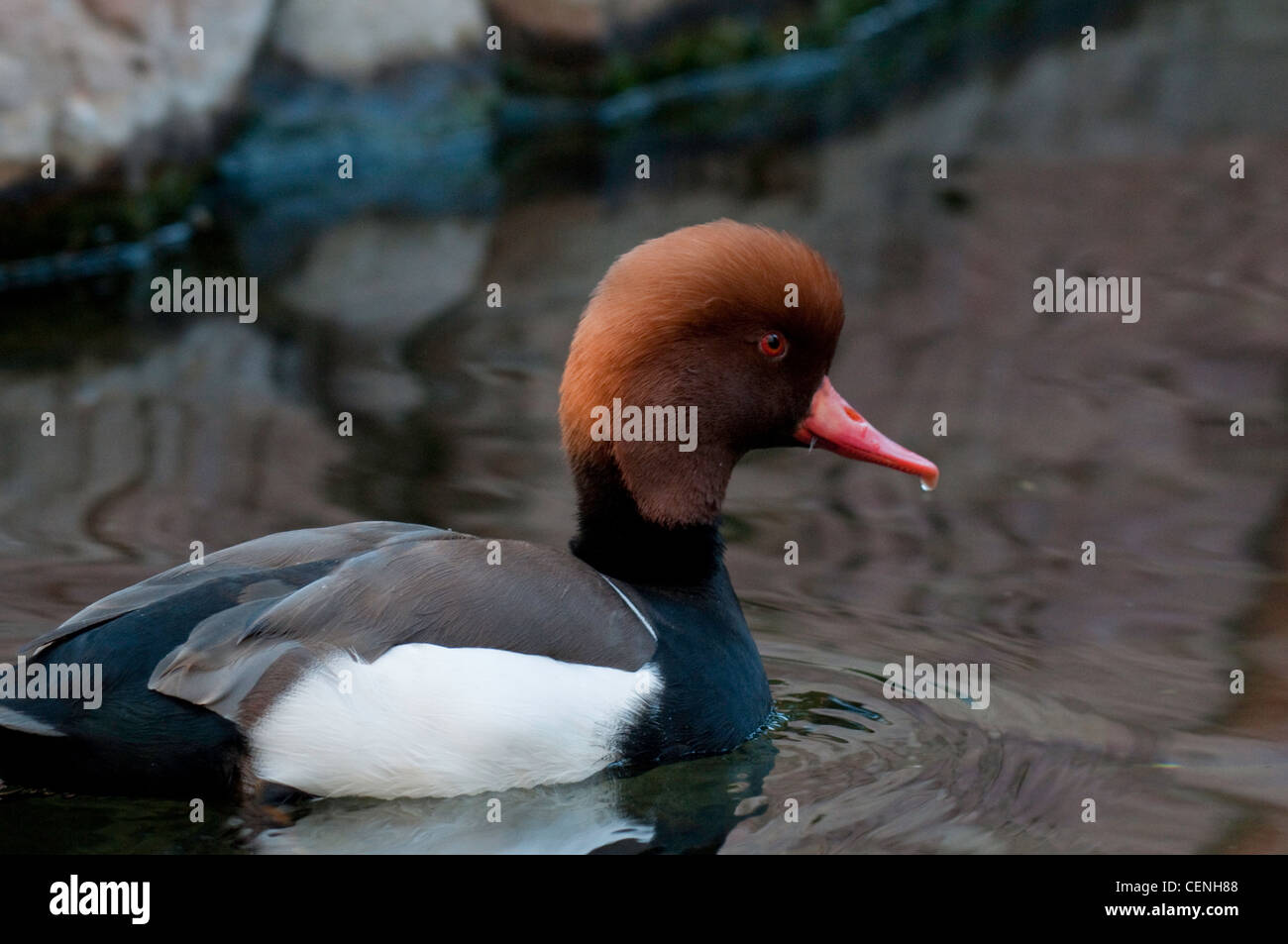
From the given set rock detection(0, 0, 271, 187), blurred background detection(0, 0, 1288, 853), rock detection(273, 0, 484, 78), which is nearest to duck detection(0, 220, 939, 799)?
blurred background detection(0, 0, 1288, 853)

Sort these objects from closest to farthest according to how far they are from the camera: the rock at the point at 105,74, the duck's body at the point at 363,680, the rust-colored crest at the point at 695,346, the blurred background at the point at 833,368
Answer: the duck's body at the point at 363,680, the rust-colored crest at the point at 695,346, the blurred background at the point at 833,368, the rock at the point at 105,74

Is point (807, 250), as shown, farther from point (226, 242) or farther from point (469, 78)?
point (469, 78)

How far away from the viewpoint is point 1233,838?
4141 mm

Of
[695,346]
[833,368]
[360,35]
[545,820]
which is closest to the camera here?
[545,820]

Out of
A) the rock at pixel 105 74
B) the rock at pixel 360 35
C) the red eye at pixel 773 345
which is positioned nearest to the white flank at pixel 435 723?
the red eye at pixel 773 345

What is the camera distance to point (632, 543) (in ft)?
15.0

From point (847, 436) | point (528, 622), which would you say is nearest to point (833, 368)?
point (847, 436)

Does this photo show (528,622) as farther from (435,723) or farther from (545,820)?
(545,820)

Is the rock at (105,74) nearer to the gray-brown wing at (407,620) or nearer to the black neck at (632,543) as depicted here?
the black neck at (632,543)

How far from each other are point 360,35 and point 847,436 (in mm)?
8341

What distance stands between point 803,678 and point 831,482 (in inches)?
77.7

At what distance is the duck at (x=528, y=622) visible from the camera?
3.87 m

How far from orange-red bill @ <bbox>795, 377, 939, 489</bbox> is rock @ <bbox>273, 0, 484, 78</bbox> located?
8107 mm

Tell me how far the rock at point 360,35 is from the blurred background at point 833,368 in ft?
0.08
